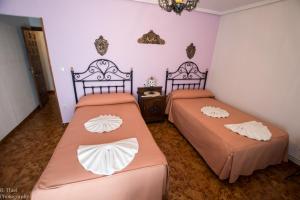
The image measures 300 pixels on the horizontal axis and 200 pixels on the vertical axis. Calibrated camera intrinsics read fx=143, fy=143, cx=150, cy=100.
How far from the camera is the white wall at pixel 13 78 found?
2.49 metres

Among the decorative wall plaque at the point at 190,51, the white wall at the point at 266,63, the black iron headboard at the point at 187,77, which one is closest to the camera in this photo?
the white wall at the point at 266,63

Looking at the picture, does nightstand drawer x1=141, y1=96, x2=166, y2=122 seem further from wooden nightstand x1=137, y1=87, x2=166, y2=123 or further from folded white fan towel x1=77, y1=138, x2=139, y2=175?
folded white fan towel x1=77, y1=138, x2=139, y2=175

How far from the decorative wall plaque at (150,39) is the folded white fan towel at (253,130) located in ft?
6.75

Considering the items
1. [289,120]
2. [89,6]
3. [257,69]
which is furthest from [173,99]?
[89,6]

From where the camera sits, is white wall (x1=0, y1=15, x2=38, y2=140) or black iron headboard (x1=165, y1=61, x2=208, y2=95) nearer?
white wall (x1=0, y1=15, x2=38, y2=140)

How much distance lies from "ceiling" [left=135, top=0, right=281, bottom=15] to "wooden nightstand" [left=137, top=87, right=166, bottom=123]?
1.74 metres

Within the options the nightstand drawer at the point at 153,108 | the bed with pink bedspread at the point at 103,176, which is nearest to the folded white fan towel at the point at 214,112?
the nightstand drawer at the point at 153,108

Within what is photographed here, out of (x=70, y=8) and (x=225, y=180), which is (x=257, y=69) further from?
(x=70, y=8)

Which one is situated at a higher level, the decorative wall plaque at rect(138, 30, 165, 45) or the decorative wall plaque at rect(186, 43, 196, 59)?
the decorative wall plaque at rect(138, 30, 165, 45)

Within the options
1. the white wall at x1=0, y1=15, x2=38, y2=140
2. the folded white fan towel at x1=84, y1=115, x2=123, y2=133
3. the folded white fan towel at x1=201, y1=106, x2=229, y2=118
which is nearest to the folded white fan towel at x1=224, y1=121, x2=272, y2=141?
the folded white fan towel at x1=201, y1=106, x2=229, y2=118

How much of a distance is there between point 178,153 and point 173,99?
1.17m

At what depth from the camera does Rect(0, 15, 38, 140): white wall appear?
8.18 feet

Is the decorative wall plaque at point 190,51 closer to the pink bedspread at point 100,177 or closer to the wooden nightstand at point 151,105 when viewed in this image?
the wooden nightstand at point 151,105

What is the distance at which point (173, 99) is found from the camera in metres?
3.10
